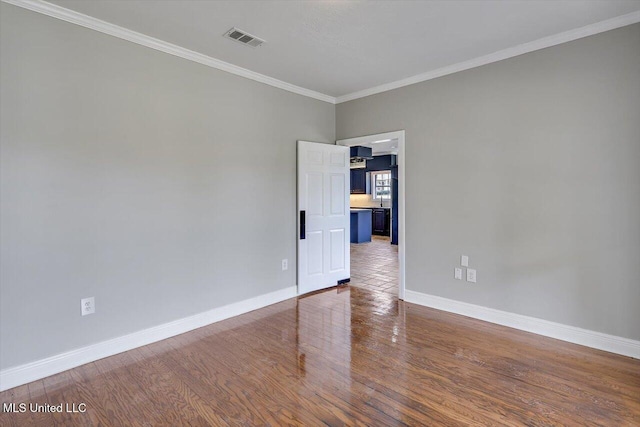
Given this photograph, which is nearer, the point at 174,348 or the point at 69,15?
the point at 69,15

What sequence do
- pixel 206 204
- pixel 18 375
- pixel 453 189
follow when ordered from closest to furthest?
pixel 18 375 → pixel 206 204 → pixel 453 189

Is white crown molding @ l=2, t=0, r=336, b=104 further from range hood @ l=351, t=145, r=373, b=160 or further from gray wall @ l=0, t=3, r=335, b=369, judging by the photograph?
range hood @ l=351, t=145, r=373, b=160

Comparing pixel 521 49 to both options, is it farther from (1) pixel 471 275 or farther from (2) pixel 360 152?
(2) pixel 360 152

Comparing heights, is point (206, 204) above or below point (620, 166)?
below

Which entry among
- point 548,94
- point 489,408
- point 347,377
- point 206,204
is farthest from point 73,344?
point 548,94

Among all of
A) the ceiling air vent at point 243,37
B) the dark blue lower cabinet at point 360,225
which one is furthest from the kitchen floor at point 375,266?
the ceiling air vent at point 243,37

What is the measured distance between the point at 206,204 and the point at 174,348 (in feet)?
4.57

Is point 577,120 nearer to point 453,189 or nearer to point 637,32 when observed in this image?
point 637,32

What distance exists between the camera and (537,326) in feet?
10.2

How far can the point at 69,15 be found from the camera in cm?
248

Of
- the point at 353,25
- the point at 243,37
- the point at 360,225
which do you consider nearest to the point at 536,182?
the point at 353,25

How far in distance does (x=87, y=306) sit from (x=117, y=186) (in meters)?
1.01

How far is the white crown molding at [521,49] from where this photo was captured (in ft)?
8.68

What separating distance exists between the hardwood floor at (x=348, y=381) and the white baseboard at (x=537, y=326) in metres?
0.09
